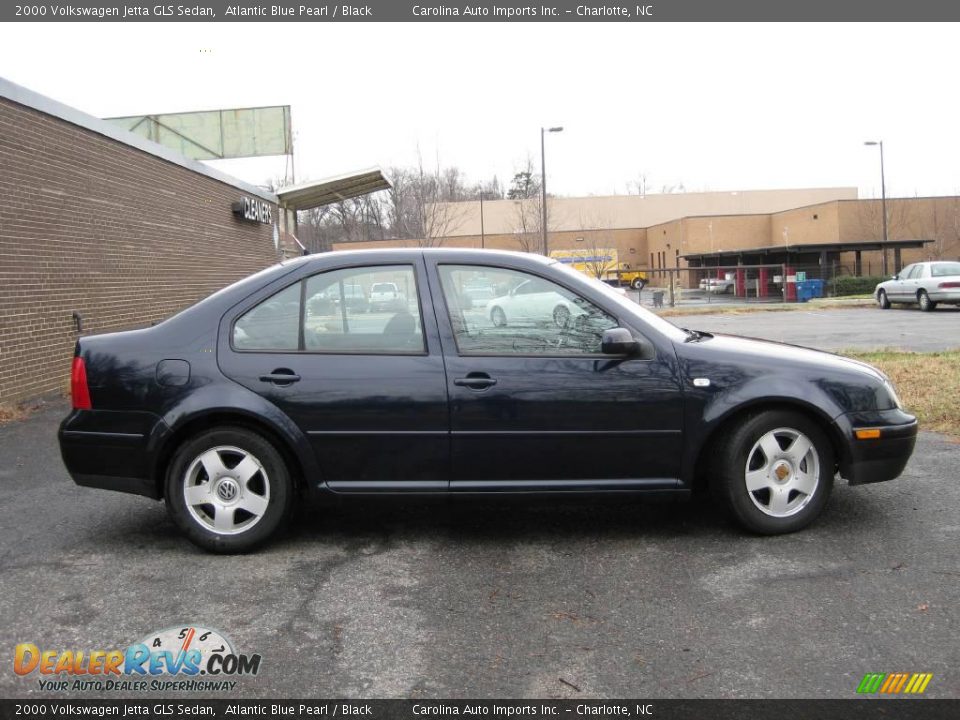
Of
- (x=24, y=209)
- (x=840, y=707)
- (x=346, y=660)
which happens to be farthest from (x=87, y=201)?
(x=840, y=707)

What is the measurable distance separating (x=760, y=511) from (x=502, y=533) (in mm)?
1390

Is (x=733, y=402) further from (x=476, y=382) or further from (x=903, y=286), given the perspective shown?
(x=903, y=286)

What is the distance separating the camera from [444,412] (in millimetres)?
4273

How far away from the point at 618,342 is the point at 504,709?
2.00 metres

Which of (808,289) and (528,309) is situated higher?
(808,289)

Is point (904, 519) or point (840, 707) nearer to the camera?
point (840, 707)

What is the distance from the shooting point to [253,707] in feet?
9.41

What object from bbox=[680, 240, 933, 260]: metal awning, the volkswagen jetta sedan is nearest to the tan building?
bbox=[680, 240, 933, 260]: metal awning

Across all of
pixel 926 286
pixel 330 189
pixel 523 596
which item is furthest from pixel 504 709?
pixel 926 286

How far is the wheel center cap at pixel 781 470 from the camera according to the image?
14.4ft

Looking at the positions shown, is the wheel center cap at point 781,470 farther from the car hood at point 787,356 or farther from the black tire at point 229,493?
the black tire at point 229,493

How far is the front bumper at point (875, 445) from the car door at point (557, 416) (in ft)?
3.05

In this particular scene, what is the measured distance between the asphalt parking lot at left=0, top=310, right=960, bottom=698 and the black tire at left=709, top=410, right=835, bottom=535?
0.13 m

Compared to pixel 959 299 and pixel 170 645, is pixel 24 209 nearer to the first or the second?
pixel 170 645
